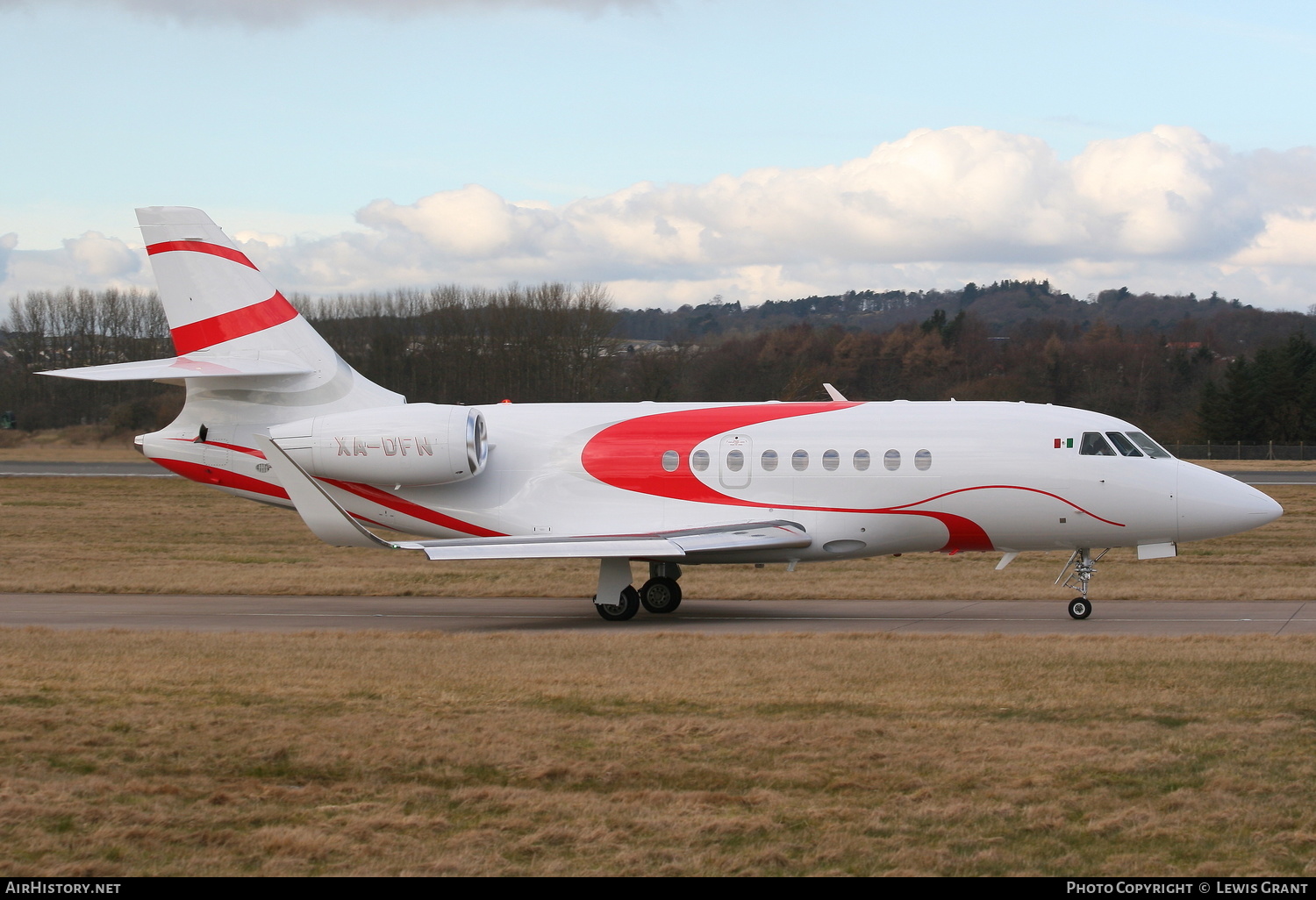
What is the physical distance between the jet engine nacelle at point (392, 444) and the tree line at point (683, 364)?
3948 cm

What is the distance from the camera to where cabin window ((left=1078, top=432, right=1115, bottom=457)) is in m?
19.7

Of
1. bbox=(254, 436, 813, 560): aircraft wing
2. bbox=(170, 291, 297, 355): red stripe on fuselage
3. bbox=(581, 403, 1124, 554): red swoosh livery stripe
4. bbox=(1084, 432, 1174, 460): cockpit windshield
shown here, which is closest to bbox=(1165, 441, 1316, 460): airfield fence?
bbox=(1084, 432, 1174, 460): cockpit windshield

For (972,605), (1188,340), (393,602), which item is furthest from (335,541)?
(1188,340)

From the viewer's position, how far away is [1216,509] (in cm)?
1933

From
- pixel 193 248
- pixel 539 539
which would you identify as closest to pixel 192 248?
pixel 193 248

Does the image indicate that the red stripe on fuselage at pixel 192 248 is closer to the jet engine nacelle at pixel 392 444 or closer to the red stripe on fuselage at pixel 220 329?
the red stripe on fuselage at pixel 220 329

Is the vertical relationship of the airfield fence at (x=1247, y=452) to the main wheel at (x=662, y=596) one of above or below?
above

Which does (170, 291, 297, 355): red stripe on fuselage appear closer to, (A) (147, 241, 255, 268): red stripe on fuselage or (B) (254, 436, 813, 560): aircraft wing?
(A) (147, 241, 255, 268): red stripe on fuselage

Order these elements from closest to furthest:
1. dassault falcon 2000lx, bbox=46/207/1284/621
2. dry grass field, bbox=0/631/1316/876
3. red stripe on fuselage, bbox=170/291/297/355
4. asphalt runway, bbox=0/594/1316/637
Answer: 1. dry grass field, bbox=0/631/1316/876
2. asphalt runway, bbox=0/594/1316/637
3. dassault falcon 2000lx, bbox=46/207/1284/621
4. red stripe on fuselage, bbox=170/291/297/355

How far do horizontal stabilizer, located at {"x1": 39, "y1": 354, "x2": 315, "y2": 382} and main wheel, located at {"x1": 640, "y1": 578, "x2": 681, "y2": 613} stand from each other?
277 inches

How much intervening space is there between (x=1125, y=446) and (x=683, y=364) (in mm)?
46602

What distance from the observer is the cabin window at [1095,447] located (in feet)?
64.7

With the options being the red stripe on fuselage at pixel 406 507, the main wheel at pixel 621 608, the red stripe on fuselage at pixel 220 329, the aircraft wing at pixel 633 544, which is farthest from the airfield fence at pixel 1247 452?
the red stripe on fuselage at pixel 220 329

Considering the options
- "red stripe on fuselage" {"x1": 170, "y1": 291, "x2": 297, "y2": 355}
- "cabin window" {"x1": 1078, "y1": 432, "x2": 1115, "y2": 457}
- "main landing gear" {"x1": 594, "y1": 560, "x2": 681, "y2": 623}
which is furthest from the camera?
"red stripe on fuselage" {"x1": 170, "y1": 291, "x2": 297, "y2": 355}
